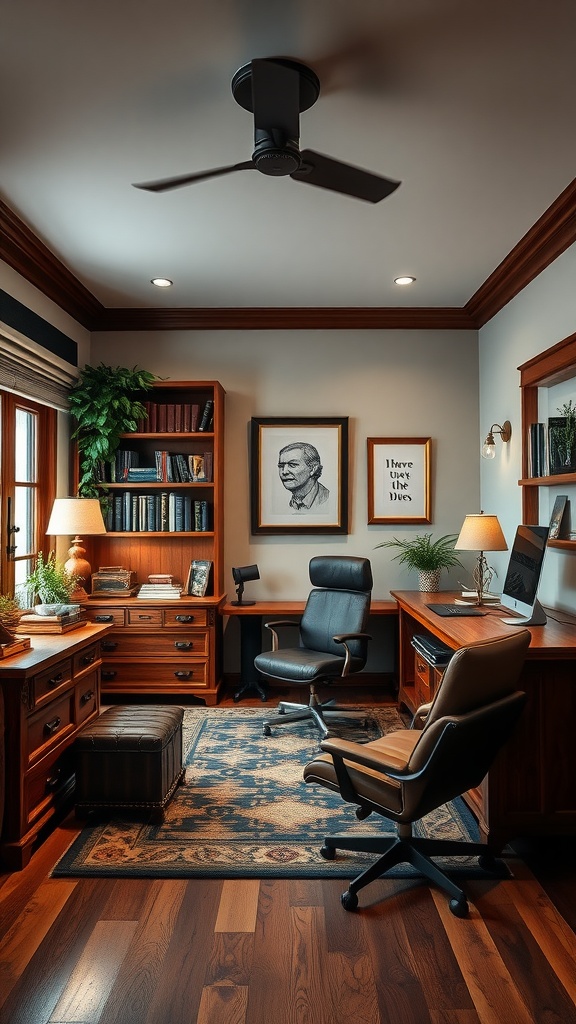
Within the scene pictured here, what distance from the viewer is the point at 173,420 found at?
4926 millimetres

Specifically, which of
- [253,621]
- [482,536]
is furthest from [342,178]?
[253,621]

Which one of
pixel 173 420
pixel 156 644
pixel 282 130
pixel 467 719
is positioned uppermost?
pixel 282 130

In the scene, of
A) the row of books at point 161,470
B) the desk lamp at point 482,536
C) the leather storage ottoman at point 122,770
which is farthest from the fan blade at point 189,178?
the row of books at point 161,470

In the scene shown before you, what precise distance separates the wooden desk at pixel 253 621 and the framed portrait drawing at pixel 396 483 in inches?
27.2

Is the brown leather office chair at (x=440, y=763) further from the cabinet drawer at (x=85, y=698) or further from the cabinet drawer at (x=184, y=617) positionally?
the cabinet drawer at (x=184, y=617)

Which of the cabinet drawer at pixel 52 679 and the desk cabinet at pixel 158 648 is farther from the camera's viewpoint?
the desk cabinet at pixel 158 648

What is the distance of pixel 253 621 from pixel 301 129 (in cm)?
313

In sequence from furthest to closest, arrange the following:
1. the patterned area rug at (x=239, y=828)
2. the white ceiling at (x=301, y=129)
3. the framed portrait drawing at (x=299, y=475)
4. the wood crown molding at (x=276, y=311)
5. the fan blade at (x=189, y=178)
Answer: the framed portrait drawing at (x=299, y=475) → the wood crown molding at (x=276, y=311) → the patterned area rug at (x=239, y=828) → the fan blade at (x=189, y=178) → the white ceiling at (x=301, y=129)

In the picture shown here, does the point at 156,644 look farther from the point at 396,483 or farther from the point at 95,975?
the point at 95,975

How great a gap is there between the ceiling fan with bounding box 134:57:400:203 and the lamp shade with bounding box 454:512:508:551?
197 centimetres

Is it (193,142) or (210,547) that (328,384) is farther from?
(193,142)

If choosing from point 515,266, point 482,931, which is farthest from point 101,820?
point 515,266

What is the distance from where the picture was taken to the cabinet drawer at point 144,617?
4664mm

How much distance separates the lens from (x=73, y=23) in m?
2.09
